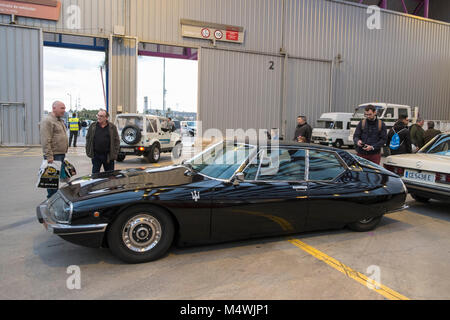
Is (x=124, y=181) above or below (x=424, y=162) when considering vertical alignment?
below

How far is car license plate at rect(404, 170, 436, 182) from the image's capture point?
5484 mm

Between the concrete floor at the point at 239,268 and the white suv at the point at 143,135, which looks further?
the white suv at the point at 143,135

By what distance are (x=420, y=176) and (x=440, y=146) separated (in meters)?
1.00

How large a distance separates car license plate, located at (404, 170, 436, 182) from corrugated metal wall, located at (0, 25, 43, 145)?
16.2 meters

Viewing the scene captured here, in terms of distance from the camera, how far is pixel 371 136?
6363mm

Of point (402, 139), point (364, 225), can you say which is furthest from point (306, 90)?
point (364, 225)

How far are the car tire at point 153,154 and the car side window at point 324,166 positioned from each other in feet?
26.3

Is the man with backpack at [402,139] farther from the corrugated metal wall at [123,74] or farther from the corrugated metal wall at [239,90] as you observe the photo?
the corrugated metal wall at [123,74]

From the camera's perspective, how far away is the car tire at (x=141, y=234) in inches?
132

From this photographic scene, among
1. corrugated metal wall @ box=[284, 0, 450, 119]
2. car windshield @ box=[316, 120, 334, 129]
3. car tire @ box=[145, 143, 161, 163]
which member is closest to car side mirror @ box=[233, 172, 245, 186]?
car tire @ box=[145, 143, 161, 163]

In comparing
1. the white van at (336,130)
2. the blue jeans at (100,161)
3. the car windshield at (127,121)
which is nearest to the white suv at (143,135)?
the car windshield at (127,121)
